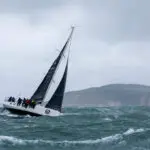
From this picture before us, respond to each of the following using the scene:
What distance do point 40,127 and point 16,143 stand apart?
12.3 m

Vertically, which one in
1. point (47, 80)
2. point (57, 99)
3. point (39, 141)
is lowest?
point (39, 141)

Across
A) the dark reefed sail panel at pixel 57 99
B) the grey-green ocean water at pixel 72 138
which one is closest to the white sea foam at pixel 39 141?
the grey-green ocean water at pixel 72 138

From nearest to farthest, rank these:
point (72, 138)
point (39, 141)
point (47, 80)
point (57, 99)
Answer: point (39, 141)
point (72, 138)
point (57, 99)
point (47, 80)

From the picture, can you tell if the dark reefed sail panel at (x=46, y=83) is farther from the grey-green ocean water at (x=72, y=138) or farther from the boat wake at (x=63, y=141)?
the boat wake at (x=63, y=141)

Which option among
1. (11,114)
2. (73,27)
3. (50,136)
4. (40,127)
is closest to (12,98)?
(11,114)

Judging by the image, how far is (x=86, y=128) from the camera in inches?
1902

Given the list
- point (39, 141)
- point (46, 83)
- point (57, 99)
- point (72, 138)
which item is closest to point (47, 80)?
point (46, 83)

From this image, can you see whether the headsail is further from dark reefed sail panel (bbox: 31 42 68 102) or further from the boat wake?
the boat wake

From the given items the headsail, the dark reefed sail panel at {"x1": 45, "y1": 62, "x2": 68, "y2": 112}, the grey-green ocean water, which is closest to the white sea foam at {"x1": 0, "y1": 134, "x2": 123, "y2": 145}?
the grey-green ocean water

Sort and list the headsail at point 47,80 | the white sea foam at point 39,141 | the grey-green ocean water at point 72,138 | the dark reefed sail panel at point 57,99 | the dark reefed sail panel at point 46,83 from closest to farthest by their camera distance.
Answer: the grey-green ocean water at point 72,138
the white sea foam at point 39,141
the dark reefed sail panel at point 57,99
the headsail at point 47,80
the dark reefed sail panel at point 46,83

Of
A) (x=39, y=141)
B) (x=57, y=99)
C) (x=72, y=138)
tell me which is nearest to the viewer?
(x=39, y=141)

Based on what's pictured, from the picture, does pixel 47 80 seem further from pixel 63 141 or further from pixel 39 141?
pixel 39 141

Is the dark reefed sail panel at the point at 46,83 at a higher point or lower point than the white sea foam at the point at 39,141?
higher

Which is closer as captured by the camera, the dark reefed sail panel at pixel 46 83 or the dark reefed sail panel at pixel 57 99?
the dark reefed sail panel at pixel 57 99
